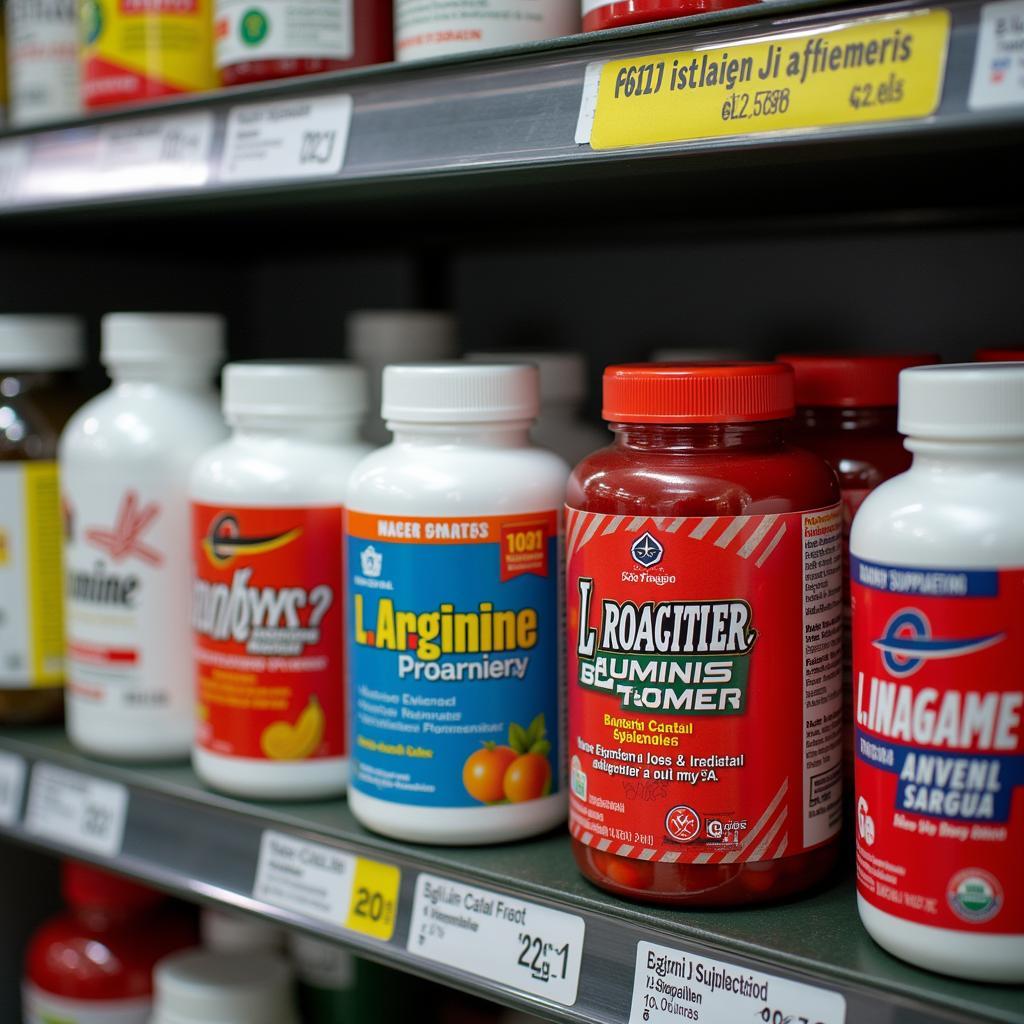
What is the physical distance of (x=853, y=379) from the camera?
0.79 m

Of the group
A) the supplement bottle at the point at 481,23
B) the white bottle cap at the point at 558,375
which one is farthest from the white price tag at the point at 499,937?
the supplement bottle at the point at 481,23

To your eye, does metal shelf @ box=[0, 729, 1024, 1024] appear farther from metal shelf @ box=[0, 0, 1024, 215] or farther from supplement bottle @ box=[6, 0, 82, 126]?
supplement bottle @ box=[6, 0, 82, 126]

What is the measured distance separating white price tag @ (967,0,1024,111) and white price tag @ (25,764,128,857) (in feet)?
2.48

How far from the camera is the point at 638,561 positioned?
682mm

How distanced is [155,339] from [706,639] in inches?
21.1

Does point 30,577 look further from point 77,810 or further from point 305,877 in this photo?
point 305,877

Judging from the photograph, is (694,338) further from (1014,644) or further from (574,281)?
(1014,644)

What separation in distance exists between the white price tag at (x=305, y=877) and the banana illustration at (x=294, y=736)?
0.05 metres

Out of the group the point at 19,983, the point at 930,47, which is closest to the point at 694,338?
the point at 930,47

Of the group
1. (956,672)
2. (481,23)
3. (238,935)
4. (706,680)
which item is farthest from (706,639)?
(238,935)

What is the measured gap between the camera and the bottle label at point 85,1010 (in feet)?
3.53

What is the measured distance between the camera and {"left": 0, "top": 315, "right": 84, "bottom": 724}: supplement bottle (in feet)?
3.47

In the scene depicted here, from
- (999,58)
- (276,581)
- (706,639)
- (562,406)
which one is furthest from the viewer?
(562,406)

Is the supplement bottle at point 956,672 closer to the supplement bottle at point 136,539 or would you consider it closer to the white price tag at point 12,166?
the supplement bottle at point 136,539
